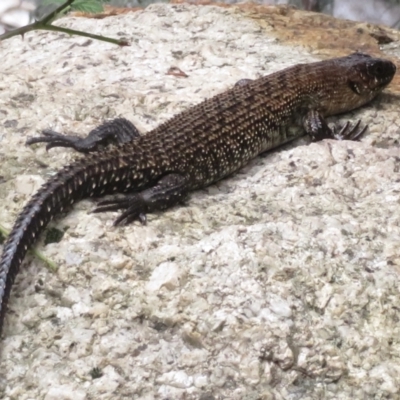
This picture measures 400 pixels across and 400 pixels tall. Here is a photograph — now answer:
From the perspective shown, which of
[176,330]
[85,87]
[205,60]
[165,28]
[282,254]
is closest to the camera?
[176,330]

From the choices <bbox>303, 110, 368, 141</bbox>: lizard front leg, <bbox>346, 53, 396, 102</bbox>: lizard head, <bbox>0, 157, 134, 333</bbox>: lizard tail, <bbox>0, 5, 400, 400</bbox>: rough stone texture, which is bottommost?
<bbox>303, 110, 368, 141</bbox>: lizard front leg

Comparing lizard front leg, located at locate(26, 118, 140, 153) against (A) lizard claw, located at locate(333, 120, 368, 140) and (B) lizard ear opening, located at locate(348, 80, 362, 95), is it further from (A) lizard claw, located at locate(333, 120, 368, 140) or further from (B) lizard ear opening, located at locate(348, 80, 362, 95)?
(B) lizard ear opening, located at locate(348, 80, 362, 95)

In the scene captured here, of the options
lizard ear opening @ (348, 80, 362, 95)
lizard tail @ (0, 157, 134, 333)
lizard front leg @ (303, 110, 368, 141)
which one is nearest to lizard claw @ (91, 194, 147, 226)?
lizard tail @ (0, 157, 134, 333)

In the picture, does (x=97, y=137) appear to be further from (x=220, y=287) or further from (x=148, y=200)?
(x=220, y=287)

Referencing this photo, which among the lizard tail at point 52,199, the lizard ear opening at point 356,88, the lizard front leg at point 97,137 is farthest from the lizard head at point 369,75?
the lizard tail at point 52,199

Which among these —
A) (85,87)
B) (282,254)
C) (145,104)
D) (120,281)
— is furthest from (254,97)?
(120,281)

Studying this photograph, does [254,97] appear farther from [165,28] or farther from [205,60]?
[165,28]
